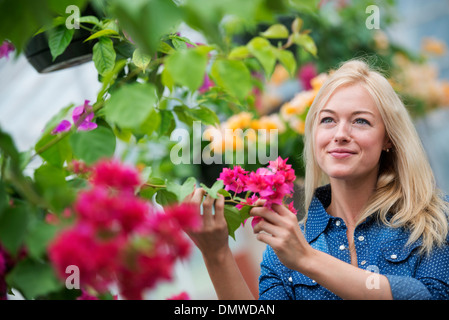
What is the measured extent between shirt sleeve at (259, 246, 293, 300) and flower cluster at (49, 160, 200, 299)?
62cm

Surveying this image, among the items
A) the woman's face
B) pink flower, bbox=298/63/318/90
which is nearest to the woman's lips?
the woman's face

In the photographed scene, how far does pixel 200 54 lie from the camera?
0.46 meters

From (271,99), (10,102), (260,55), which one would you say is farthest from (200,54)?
(271,99)

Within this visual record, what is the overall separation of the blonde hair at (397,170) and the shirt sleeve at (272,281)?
19 cm

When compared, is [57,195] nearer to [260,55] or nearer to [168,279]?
[168,279]

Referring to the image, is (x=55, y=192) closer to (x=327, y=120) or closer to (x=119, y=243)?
(x=119, y=243)

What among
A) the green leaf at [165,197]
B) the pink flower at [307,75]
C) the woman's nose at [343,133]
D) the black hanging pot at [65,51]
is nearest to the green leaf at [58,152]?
the green leaf at [165,197]

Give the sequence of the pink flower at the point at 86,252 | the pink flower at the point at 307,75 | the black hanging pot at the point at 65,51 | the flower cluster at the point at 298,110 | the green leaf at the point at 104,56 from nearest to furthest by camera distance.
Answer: the pink flower at the point at 86,252 → the green leaf at the point at 104,56 → the black hanging pot at the point at 65,51 → the flower cluster at the point at 298,110 → the pink flower at the point at 307,75

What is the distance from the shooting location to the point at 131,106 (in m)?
0.46

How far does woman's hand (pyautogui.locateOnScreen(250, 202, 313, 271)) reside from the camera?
2.21 feet

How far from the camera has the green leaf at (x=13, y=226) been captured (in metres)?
0.42

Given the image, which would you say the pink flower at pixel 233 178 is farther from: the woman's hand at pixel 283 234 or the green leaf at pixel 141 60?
the green leaf at pixel 141 60

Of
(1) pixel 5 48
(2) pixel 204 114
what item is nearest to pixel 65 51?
(1) pixel 5 48

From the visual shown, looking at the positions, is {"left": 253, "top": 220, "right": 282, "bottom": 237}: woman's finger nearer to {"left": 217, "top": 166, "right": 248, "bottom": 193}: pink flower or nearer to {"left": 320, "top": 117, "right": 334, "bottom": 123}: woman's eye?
{"left": 217, "top": 166, "right": 248, "bottom": 193}: pink flower
